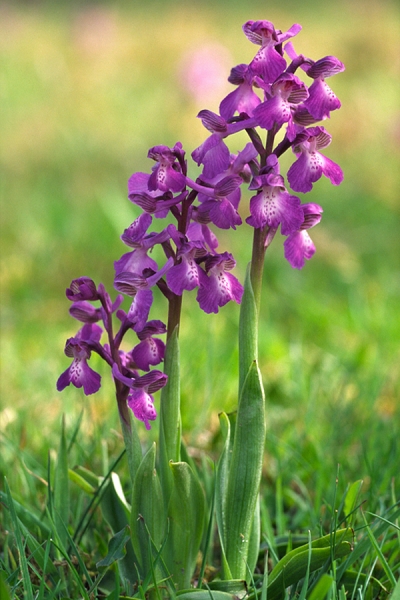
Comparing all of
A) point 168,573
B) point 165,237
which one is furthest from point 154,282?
point 168,573

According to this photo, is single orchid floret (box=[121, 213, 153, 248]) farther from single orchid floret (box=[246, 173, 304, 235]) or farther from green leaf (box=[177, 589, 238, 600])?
green leaf (box=[177, 589, 238, 600])

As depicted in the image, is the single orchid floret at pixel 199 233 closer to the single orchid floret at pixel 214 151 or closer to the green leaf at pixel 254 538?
the single orchid floret at pixel 214 151

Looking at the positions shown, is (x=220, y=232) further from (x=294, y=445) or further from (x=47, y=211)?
(x=294, y=445)

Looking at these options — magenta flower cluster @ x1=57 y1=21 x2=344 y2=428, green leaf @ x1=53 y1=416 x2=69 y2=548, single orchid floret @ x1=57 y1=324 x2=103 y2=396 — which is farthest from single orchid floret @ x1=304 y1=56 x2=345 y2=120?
green leaf @ x1=53 y1=416 x2=69 y2=548

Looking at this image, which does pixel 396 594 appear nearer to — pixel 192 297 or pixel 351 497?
pixel 351 497

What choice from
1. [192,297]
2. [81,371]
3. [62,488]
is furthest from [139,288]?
[192,297]
